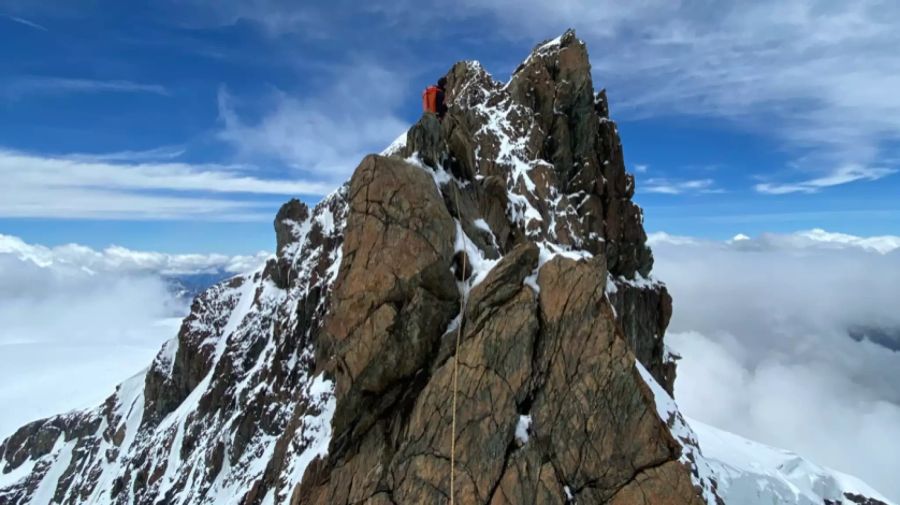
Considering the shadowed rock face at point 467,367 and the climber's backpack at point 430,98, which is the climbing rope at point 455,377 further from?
the climber's backpack at point 430,98

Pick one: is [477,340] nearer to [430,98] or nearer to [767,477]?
[430,98]

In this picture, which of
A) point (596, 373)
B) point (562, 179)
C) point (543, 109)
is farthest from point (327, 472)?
point (543, 109)

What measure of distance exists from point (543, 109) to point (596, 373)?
34.7 meters

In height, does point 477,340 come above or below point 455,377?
above

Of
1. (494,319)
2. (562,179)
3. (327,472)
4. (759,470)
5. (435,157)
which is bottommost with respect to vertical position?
(759,470)

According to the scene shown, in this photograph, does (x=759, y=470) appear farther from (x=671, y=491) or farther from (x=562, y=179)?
(x=671, y=491)

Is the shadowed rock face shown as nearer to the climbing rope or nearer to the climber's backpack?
the climbing rope

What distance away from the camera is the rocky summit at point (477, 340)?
16844mm

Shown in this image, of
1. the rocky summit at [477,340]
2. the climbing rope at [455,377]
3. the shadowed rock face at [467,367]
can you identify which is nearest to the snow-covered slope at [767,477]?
the rocky summit at [477,340]

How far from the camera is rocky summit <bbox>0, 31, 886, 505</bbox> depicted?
16.8m

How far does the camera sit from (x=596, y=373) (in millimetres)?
17188

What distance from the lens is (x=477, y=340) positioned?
60.6 feet

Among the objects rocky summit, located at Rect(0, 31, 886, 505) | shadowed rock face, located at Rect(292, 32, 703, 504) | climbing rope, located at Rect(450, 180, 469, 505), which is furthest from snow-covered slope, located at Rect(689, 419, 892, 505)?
climbing rope, located at Rect(450, 180, 469, 505)

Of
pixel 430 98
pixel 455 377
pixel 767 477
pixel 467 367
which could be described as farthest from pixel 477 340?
pixel 767 477
